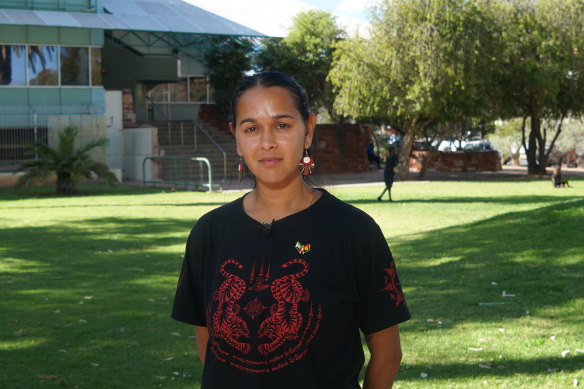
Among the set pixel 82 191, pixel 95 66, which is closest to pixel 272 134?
pixel 82 191

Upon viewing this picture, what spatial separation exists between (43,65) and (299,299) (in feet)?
107

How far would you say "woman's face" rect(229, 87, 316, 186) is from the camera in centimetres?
276

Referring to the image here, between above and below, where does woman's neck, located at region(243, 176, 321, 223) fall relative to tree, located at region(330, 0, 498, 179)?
below

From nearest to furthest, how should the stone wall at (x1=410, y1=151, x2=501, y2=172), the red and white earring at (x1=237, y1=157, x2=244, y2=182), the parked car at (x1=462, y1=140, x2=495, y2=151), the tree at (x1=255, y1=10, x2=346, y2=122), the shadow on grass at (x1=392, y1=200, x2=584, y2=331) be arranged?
the red and white earring at (x1=237, y1=157, x2=244, y2=182) → the shadow on grass at (x1=392, y1=200, x2=584, y2=331) → the tree at (x1=255, y1=10, x2=346, y2=122) → the stone wall at (x1=410, y1=151, x2=501, y2=172) → the parked car at (x1=462, y1=140, x2=495, y2=151)

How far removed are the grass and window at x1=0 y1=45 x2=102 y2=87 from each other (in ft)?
55.0

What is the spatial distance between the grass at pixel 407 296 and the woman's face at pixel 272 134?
3.37 metres

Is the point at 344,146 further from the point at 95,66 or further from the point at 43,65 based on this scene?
the point at 43,65

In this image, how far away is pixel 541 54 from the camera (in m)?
36.5

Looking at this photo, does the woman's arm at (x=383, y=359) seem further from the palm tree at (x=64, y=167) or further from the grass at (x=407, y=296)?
the palm tree at (x=64, y=167)

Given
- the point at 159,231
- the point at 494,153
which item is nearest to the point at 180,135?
the point at 494,153

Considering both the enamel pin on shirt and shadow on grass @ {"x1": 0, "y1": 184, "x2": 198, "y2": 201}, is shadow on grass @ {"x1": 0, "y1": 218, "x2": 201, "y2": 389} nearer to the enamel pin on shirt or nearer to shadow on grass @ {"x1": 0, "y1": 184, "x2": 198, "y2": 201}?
the enamel pin on shirt

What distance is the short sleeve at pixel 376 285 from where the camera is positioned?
2.61m

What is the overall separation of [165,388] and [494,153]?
4017cm

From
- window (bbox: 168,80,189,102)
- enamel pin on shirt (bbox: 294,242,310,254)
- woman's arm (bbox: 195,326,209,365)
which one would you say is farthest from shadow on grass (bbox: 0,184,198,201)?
enamel pin on shirt (bbox: 294,242,310,254)
